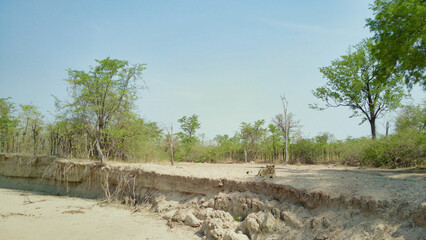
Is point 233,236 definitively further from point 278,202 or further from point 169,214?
point 169,214

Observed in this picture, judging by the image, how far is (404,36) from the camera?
371 inches

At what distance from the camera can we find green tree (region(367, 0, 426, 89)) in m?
9.15

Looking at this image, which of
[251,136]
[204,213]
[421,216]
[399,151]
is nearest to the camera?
[421,216]

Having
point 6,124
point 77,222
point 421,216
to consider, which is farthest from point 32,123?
point 421,216

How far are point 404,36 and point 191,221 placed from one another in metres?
9.56

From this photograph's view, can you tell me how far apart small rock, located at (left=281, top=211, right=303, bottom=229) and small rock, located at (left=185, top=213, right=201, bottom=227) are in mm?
2423

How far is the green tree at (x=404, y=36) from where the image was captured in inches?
360

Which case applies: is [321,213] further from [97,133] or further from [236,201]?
[97,133]

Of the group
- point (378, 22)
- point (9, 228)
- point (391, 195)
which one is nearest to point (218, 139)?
point (378, 22)

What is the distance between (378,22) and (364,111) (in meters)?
8.95

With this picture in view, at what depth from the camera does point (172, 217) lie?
796 centimetres

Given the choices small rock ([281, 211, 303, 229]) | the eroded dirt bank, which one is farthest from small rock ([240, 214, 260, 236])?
small rock ([281, 211, 303, 229])

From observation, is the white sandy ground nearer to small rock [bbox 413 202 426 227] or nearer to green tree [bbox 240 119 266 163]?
small rock [bbox 413 202 426 227]

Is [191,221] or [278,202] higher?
[278,202]
